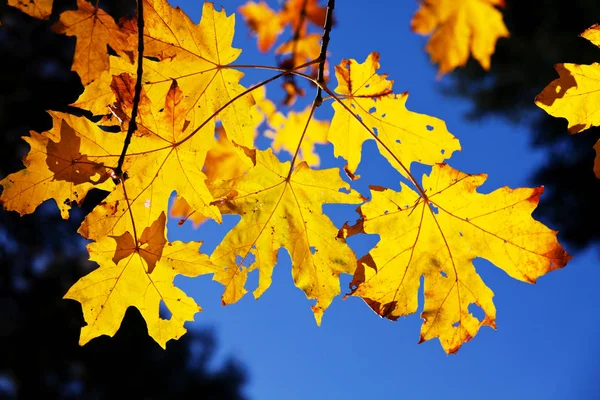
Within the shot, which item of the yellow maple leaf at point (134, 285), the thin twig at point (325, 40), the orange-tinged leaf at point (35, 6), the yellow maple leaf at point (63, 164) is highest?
the thin twig at point (325, 40)

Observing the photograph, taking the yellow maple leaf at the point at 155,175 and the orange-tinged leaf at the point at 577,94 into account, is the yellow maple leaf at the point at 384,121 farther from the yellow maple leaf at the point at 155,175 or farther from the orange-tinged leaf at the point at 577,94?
the yellow maple leaf at the point at 155,175

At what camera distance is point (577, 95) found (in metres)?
0.94

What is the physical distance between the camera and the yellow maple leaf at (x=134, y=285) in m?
1.09

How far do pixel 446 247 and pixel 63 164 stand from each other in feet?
2.68

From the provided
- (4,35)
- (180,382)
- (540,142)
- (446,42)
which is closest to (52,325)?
(180,382)

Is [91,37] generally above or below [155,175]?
above

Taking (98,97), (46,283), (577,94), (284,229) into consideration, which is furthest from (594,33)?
(46,283)

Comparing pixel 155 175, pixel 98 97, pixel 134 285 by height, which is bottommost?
pixel 134 285

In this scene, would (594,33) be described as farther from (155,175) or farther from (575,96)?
(155,175)

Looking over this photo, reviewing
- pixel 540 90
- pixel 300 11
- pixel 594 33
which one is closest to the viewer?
pixel 594 33

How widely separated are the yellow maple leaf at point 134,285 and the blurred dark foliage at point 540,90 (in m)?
8.01

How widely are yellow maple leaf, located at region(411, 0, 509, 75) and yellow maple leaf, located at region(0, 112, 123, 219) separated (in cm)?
166

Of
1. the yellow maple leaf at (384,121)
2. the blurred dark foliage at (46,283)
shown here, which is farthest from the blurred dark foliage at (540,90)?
the yellow maple leaf at (384,121)

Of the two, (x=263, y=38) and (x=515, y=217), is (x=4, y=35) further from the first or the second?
(x=515, y=217)
